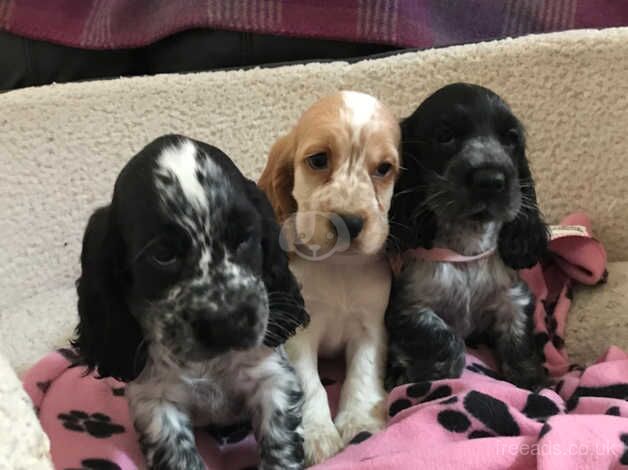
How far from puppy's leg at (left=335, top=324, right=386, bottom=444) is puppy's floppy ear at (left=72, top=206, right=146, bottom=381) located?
57 cm

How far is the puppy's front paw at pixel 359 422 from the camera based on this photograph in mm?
1840

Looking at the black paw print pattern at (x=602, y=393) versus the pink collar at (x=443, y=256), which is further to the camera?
the pink collar at (x=443, y=256)

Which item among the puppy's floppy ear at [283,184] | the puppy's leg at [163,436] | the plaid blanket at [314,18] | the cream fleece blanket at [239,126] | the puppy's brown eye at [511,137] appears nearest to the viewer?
the puppy's leg at [163,436]

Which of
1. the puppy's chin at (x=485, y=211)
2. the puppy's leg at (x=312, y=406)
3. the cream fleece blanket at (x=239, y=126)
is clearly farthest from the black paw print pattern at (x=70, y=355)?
the puppy's chin at (x=485, y=211)

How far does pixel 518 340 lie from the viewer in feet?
6.87

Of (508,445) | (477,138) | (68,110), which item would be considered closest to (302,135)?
(477,138)

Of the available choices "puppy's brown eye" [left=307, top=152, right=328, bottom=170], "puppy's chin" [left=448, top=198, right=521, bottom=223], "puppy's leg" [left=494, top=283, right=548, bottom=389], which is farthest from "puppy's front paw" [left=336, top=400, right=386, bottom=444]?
"puppy's brown eye" [left=307, top=152, right=328, bottom=170]

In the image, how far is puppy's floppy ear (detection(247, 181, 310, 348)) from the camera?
1.66m

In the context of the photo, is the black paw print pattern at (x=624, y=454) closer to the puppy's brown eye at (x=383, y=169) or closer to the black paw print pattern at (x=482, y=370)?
the black paw print pattern at (x=482, y=370)

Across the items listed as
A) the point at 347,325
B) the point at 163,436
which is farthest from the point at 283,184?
the point at 163,436

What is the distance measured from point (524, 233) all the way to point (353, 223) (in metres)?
0.56

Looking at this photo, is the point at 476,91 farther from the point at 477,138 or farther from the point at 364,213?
the point at 364,213

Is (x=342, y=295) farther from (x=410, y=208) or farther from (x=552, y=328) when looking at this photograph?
(x=552, y=328)

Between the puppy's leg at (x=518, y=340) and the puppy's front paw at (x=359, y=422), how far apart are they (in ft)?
1.42
